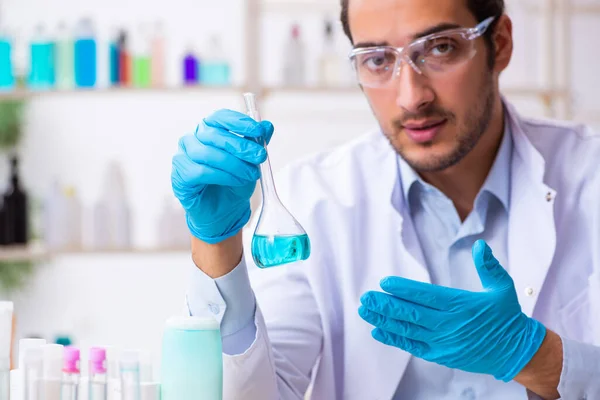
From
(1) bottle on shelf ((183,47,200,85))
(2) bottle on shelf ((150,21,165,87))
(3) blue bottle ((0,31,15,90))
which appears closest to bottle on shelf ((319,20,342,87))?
(1) bottle on shelf ((183,47,200,85))

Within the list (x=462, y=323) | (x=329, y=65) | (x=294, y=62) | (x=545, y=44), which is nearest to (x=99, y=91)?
(x=294, y=62)

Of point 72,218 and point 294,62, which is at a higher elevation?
point 294,62

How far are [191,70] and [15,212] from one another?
0.80 meters

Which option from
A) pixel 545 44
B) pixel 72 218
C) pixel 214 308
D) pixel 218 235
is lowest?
pixel 72 218

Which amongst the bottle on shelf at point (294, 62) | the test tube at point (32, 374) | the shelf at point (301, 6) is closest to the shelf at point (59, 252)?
the bottle on shelf at point (294, 62)

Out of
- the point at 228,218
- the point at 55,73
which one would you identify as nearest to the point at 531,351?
the point at 228,218

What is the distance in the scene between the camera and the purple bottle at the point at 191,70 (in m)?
2.92

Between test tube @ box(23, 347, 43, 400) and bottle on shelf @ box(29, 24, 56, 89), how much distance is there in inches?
82.2

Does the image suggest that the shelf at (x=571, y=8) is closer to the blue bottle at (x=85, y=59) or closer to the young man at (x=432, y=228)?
the young man at (x=432, y=228)

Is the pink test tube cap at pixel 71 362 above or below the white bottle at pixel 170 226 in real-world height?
above

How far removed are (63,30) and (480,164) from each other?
72.3 inches

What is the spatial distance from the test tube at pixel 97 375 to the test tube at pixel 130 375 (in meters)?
0.02

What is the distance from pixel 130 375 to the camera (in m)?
0.96

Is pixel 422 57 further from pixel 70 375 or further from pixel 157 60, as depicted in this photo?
pixel 157 60
